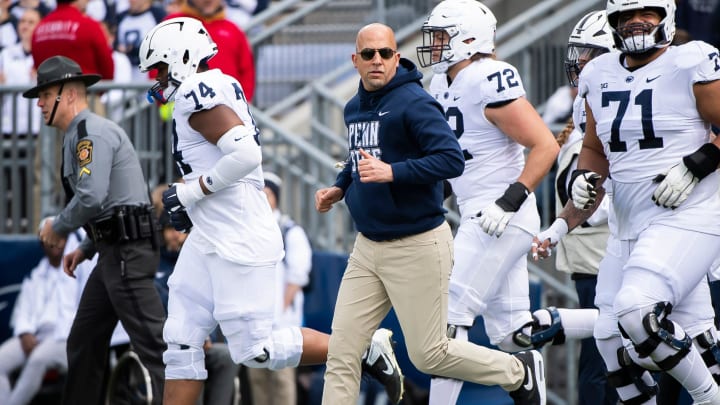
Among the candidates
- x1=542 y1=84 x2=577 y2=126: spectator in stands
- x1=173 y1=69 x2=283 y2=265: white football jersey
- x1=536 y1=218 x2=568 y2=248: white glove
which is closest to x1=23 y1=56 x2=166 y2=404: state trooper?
x1=173 y1=69 x2=283 y2=265: white football jersey

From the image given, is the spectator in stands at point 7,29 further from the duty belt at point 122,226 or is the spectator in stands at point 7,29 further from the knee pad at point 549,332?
the knee pad at point 549,332

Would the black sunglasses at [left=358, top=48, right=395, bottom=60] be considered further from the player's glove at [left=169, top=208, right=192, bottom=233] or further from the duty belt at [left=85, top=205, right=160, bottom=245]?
the duty belt at [left=85, top=205, right=160, bottom=245]

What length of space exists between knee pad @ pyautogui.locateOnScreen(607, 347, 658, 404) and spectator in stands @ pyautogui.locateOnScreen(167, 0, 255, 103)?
4451 millimetres

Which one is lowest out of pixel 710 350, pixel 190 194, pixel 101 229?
pixel 710 350

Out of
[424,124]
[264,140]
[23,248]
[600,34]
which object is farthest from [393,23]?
[424,124]

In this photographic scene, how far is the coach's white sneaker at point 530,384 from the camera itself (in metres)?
7.05

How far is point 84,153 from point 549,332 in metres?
2.78

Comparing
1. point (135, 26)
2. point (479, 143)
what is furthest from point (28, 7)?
point (479, 143)

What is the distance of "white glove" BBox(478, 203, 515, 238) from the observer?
701 centimetres

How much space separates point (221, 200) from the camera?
713cm

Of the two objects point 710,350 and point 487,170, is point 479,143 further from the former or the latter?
point 710,350

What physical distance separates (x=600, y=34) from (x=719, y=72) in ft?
4.93

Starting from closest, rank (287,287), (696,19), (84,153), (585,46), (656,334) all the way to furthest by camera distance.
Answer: (656,334)
(585,46)
(84,153)
(287,287)
(696,19)

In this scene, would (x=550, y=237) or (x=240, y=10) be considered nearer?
(x=550, y=237)
